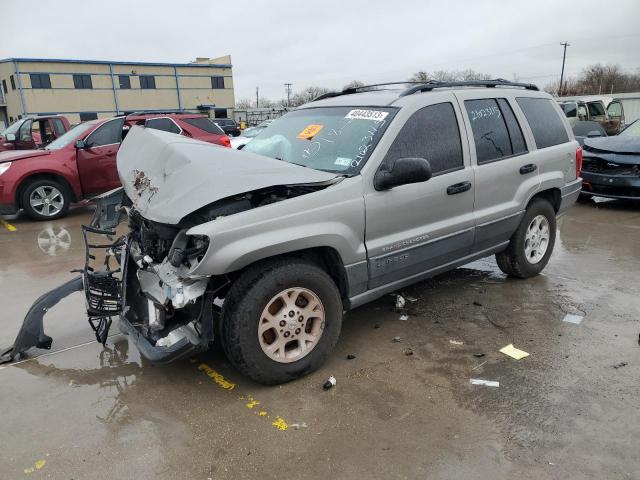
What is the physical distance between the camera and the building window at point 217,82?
55.6 metres

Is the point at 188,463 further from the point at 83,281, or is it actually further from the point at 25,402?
the point at 83,281

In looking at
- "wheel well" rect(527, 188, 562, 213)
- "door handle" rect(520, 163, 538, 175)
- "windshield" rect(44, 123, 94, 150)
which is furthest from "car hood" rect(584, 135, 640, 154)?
"windshield" rect(44, 123, 94, 150)

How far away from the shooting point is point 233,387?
10.6 feet

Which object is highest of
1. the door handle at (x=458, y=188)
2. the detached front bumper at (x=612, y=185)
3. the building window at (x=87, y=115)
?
the building window at (x=87, y=115)

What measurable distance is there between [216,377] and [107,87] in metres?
52.5

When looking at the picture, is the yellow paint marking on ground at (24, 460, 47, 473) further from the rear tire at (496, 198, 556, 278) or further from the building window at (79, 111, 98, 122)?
the building window at (79, 111, 98, 122)

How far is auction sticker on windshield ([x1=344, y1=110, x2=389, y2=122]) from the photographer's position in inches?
145

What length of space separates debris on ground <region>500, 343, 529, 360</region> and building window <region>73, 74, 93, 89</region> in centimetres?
5266

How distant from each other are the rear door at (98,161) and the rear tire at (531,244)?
6.91m

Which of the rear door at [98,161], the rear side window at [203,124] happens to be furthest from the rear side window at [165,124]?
the rear door at [98,161]

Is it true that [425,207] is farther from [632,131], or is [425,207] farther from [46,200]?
[632,131]

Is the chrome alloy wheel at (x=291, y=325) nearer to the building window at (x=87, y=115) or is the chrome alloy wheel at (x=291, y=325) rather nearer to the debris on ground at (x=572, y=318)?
the debris on ground at (x=572, y=318)

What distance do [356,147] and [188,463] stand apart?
2333 millimetres

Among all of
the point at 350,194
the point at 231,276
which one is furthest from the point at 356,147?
the point at 231,276
